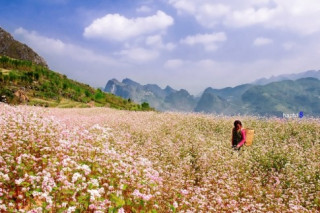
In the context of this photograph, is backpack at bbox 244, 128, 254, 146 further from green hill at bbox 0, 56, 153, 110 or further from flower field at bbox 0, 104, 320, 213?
green hill at bbox 0, 56, 153, 110

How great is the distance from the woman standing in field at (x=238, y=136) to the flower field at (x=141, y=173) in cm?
56

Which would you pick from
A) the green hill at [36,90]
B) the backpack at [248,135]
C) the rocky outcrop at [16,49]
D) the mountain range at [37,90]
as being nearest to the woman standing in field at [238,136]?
the backpack at [248,135]

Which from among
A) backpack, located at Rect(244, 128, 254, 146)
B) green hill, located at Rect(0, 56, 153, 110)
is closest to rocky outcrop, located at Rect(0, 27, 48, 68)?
green hill, located at Rect(0, 56, 153, 110)

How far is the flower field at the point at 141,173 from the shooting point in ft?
16.9

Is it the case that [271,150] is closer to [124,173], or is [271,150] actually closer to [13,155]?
[124,173]

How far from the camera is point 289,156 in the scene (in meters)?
11.4

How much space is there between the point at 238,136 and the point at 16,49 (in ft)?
267

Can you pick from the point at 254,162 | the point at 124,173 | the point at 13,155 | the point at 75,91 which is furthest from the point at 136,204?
the point at 75,91

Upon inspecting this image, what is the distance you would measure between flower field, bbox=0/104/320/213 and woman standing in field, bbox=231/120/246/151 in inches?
22.0

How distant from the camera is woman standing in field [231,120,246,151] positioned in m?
13.1

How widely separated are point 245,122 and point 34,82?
4210cm

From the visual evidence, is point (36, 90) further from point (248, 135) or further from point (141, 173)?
point (141, 173)

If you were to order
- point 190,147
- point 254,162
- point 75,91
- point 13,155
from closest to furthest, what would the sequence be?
1. point 13,155
2. point 254,162
3. point 190,147
4. point 75,91

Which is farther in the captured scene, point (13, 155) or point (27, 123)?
point (27, 123)
